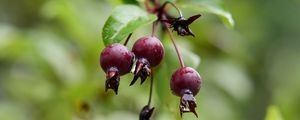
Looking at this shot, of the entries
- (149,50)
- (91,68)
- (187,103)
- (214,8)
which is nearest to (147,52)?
(149,50)

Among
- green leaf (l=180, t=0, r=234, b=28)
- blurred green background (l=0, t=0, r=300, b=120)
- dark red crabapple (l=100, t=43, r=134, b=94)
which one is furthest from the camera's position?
blurred green background (l=0, t=0, r=300, b=120)

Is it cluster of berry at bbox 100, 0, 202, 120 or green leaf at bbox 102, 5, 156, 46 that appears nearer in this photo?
cluster of berry at bbox 100, 0, 202, 120

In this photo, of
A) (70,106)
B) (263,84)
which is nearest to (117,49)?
(70,106)

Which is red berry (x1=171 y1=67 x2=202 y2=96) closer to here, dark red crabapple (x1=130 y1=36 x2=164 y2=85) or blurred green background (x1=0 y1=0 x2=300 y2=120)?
dark red crabapple (x1=130 y1=36 x2=164 y2=85)

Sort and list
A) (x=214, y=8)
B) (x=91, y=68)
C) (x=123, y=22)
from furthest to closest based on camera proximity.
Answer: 1. (x=91, y=68)
2. (x=214, y=8)
3. (x=123, y=22)

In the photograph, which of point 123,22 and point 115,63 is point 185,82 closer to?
point 115,63

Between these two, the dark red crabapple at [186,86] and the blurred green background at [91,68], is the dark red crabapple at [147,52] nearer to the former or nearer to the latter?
the dark red crabapple at [186,86]

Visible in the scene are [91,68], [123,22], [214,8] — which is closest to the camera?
[123,22]

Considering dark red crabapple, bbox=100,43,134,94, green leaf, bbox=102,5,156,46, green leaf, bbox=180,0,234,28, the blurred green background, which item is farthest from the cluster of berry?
the blurred green background
